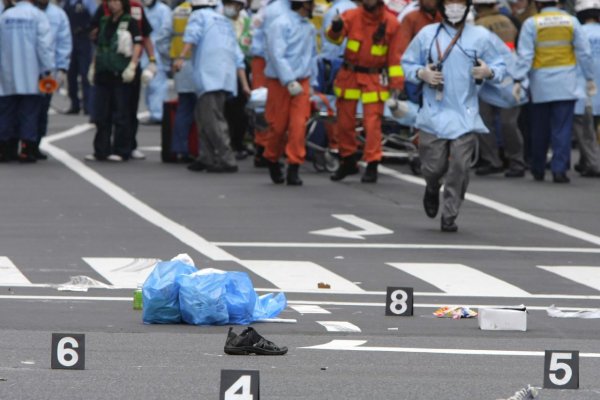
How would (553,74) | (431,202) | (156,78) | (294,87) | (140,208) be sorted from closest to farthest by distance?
(431,202)
(140,208)
(294,87)
(553,74)
(156,78)

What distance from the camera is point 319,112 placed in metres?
22.2

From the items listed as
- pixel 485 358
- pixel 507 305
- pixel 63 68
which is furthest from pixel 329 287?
pixel 63 68

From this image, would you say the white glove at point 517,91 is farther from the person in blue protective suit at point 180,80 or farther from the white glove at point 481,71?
the white glove at point 481,71

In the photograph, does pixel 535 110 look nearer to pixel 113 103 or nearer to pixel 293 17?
pixel 293 17

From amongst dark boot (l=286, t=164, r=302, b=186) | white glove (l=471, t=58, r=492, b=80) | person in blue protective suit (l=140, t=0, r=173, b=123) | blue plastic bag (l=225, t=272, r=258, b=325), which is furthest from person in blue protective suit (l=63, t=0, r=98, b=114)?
blue plastic bag (l=225, t=272, r=258, b=325)

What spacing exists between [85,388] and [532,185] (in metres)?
13.2

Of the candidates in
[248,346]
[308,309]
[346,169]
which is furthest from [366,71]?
[248,346]

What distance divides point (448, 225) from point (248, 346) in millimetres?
7004

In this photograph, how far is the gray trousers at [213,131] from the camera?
2208 cm

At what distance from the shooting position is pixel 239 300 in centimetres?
1089

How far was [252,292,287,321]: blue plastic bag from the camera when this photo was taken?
11078mm

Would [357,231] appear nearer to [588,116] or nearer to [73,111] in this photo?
[588,116]

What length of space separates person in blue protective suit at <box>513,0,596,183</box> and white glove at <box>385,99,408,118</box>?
4.12ft

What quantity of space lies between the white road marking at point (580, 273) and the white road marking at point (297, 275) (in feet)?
5.49
